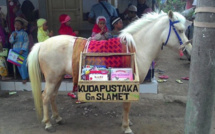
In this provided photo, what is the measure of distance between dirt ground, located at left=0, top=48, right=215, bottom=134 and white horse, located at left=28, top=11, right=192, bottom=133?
355 millimetres

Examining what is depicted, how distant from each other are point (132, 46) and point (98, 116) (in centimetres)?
160

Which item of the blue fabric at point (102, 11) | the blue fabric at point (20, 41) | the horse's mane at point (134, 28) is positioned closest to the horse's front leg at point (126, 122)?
the horse's mane at point (134, 28)

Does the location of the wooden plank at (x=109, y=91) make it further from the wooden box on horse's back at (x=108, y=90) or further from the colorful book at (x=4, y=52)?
the colorful book at (x=4, y=52)

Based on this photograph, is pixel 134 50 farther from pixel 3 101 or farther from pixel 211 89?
pixel 3 101

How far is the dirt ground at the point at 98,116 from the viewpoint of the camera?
3.60 meters

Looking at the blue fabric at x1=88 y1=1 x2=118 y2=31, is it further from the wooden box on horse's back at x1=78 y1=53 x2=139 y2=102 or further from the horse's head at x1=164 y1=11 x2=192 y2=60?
the wooden box on horse's back at x1=78 y1=53 x2=139 y2=102

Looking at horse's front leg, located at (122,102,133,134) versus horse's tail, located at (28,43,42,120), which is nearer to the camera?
horse's front leg, located at (122,102,133,134)

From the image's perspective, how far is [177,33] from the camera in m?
3.12

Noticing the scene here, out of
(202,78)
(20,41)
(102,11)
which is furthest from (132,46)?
(20,41)

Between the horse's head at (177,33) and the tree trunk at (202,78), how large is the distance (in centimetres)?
154

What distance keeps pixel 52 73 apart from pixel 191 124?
7.63 ft

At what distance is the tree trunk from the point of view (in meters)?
1.51

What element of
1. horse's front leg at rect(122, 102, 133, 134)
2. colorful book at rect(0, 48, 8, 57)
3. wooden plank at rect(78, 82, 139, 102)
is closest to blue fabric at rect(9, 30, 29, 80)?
colorful book at rect(0, 48, 8, 57)

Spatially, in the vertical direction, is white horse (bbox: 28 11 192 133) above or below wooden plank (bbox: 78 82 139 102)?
above
